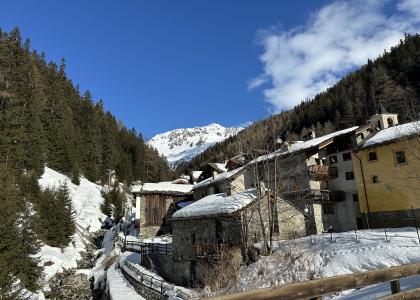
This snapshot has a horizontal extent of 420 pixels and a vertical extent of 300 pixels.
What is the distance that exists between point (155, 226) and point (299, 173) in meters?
23.8

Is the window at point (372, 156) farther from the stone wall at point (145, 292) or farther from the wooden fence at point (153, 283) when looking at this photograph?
the stone wall at point (145, 292)

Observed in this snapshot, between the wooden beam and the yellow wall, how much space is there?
29.3m

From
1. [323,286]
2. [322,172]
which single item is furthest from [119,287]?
[323,286]

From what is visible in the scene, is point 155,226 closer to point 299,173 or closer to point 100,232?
point 100,232

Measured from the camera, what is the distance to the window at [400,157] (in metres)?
34.6

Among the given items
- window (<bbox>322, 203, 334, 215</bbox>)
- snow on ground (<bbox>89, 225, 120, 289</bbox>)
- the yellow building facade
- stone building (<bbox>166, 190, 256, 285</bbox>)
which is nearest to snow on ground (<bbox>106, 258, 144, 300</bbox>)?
snow on ground (<bbox>89, 225, 120, 289</bbox>)

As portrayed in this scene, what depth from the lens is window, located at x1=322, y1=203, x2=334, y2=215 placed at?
4188 cm

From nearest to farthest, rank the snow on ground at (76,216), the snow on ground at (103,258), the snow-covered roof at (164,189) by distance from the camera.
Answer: the snow on ground at (103,258)
the snow on ground at (76,216)
the snow-covered roof at (164,189)

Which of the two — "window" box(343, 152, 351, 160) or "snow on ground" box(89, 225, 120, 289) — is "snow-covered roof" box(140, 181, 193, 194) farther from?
"window" box(343, 152, 351, 160)

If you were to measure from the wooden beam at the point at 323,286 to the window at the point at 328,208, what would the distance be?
1444 inches

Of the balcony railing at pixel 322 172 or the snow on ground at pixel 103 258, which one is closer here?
the snow on ground at pixel 103 258

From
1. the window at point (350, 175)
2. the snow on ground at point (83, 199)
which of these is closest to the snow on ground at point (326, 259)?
the window at point (350, 175)

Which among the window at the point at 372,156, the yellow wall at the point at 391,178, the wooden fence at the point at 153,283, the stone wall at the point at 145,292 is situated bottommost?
the stone wall at the point at 145,292

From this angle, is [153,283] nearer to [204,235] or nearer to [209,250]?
[209,250]
